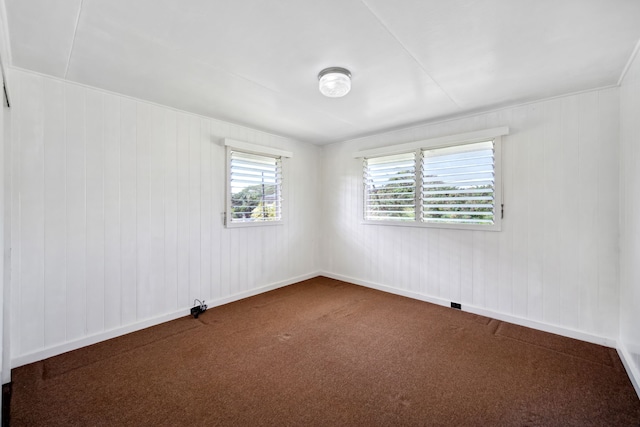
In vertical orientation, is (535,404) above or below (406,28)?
below

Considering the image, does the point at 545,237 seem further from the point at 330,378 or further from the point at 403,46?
the point at 330,378

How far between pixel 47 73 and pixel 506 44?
11.4ft

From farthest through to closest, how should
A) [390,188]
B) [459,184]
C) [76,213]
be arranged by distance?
[390,188], [459,184], [76,213]

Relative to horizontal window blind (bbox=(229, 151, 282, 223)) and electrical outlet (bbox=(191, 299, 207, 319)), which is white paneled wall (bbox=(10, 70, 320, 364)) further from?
horizontal window blind (bbox=(229, 151, 282, 223))

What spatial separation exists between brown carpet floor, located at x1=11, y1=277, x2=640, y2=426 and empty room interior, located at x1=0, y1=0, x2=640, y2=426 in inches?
0.7

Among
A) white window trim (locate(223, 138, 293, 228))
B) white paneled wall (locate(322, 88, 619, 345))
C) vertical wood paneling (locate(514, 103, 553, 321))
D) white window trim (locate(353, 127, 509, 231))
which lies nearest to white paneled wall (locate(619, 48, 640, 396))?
white paneled wall (locate(322, 88, 619, 345))

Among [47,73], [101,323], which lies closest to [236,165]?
[47,73]

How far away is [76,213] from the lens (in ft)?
8.21

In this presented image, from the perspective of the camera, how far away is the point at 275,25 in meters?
1.71

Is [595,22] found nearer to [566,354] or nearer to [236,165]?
[566,354]

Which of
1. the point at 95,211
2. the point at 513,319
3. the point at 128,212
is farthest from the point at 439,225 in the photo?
the point at 95,211

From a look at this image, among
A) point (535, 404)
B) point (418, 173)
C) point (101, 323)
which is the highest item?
point (418, 173)

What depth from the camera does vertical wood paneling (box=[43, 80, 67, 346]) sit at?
2.36m

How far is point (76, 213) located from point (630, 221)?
4.53 meters
